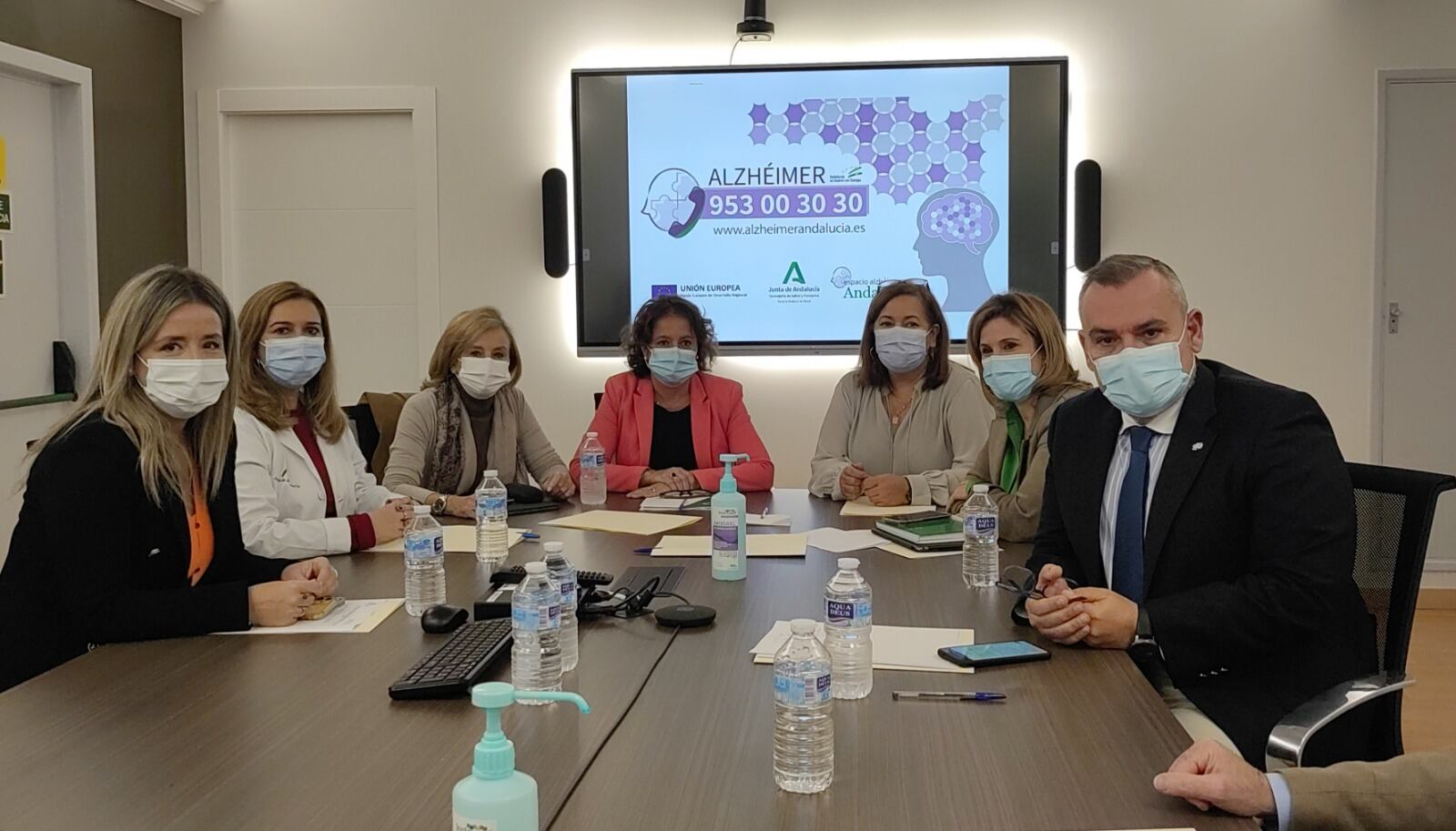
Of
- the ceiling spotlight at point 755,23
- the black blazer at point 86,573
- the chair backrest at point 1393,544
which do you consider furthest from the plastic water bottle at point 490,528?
the ceiling spotlight at point 755,23

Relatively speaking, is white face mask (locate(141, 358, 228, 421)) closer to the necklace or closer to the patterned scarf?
the patterned scarf

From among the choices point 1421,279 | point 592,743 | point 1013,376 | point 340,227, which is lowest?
point 592,743

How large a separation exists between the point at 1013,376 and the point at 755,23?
250 cm

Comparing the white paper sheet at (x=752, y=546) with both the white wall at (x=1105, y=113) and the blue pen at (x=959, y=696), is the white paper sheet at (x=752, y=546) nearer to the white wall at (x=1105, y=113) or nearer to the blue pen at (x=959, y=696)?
the blue pen at (x=959, y=696)

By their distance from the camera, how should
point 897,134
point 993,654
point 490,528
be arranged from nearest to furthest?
point 993,654 < point 490,528 < point 897,134

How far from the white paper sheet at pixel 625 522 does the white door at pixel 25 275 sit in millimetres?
2423

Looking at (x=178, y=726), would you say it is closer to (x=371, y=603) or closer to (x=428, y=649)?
(x=428, y=649)

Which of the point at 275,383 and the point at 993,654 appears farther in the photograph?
the point at 275,383

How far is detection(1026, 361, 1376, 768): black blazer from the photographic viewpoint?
192 centimetres

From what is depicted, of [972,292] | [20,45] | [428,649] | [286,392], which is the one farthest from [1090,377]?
[20,45]

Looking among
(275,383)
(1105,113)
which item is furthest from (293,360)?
(1105,113)

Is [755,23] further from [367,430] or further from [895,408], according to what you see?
[367,430]

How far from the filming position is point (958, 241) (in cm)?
503

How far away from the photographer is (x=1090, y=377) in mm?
5449
